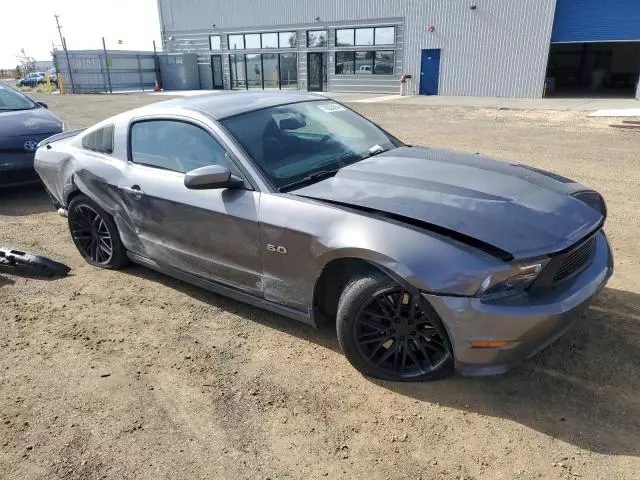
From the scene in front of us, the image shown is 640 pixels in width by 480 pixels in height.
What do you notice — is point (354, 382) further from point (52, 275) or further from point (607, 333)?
point (52, 275)

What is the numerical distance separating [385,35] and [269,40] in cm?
830

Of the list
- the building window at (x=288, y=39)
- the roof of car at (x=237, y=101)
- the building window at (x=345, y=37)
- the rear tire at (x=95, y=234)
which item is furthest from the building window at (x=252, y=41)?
the roof of car at (x=237, y=101)

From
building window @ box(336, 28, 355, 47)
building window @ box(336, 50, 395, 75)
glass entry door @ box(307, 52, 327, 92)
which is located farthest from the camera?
glass entry door @ box(307, 52, 327, 92)

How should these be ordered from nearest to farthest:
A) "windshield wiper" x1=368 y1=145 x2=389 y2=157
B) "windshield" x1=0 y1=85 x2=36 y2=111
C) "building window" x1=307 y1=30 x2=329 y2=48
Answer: "windshield wiper" x1=368 y1=145 x2=389 y2=157 < "windshield" x1=0 y1=85 x2=36 y2=111 < "building window" x1=307 y1=30 x2=329 y2=48

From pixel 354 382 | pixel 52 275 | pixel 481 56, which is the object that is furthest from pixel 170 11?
pixel 354 382

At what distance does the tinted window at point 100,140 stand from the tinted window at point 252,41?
97.3 ft

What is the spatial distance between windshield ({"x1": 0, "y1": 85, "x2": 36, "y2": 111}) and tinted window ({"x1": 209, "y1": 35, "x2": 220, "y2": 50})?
2793 centimetres

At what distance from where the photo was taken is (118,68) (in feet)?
118

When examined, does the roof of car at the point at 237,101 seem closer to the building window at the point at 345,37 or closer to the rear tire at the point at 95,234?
the rear tire at the point at 95,234

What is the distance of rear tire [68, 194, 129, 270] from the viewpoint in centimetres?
430

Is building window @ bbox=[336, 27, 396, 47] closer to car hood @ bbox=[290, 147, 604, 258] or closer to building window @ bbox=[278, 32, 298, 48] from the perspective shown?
building window @ bbox=[278, 32, 298, 48]

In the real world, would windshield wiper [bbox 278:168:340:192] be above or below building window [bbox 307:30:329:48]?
below

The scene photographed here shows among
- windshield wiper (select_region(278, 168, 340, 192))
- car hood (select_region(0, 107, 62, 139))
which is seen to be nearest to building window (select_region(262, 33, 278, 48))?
car hood (select_region(0, 107, 62, 139))

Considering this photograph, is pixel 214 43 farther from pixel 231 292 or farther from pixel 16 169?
pixel 231 292
